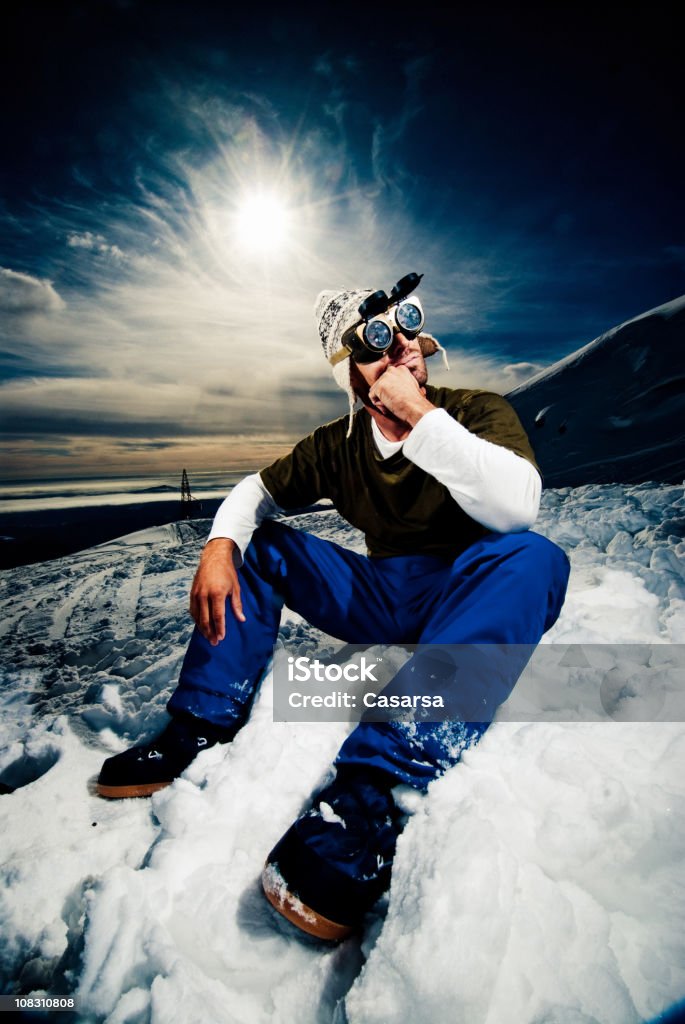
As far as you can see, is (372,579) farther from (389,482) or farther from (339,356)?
(339,356)

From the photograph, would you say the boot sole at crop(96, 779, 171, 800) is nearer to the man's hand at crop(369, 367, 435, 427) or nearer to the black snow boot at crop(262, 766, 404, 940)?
the black snow boot at crop(262, 766, 404, 940)

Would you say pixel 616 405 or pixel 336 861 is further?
pixel 616 405

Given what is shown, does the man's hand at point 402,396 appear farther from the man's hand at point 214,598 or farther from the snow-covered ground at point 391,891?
the snow-covered ground at point 391,891

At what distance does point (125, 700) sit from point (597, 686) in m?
1.47

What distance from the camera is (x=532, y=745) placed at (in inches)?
34.2

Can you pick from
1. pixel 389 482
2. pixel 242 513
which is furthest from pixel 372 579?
pixel 242 513

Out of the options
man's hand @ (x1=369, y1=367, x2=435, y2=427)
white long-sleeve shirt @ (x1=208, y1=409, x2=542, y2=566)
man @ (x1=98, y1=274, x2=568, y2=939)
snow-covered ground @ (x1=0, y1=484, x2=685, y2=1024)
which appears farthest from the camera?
man's hand @ (x1=369, y1=367, x2=435, y2=427)

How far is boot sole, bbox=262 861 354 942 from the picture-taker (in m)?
0.61

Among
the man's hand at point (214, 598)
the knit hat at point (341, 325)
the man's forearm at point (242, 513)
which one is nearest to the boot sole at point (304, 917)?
the man's hand at point (214, 598)

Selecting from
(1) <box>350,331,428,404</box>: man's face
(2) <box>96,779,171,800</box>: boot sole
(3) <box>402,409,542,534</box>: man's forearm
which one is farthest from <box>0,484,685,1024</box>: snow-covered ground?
(1) <box>350,331,428,404</box>: man's face

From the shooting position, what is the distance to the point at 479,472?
92 cm

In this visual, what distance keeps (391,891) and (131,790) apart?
0.70 metres

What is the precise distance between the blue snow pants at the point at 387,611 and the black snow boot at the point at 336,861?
2.5 inches

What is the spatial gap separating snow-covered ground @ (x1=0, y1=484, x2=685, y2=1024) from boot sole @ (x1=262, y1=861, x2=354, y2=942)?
0.04 metres
